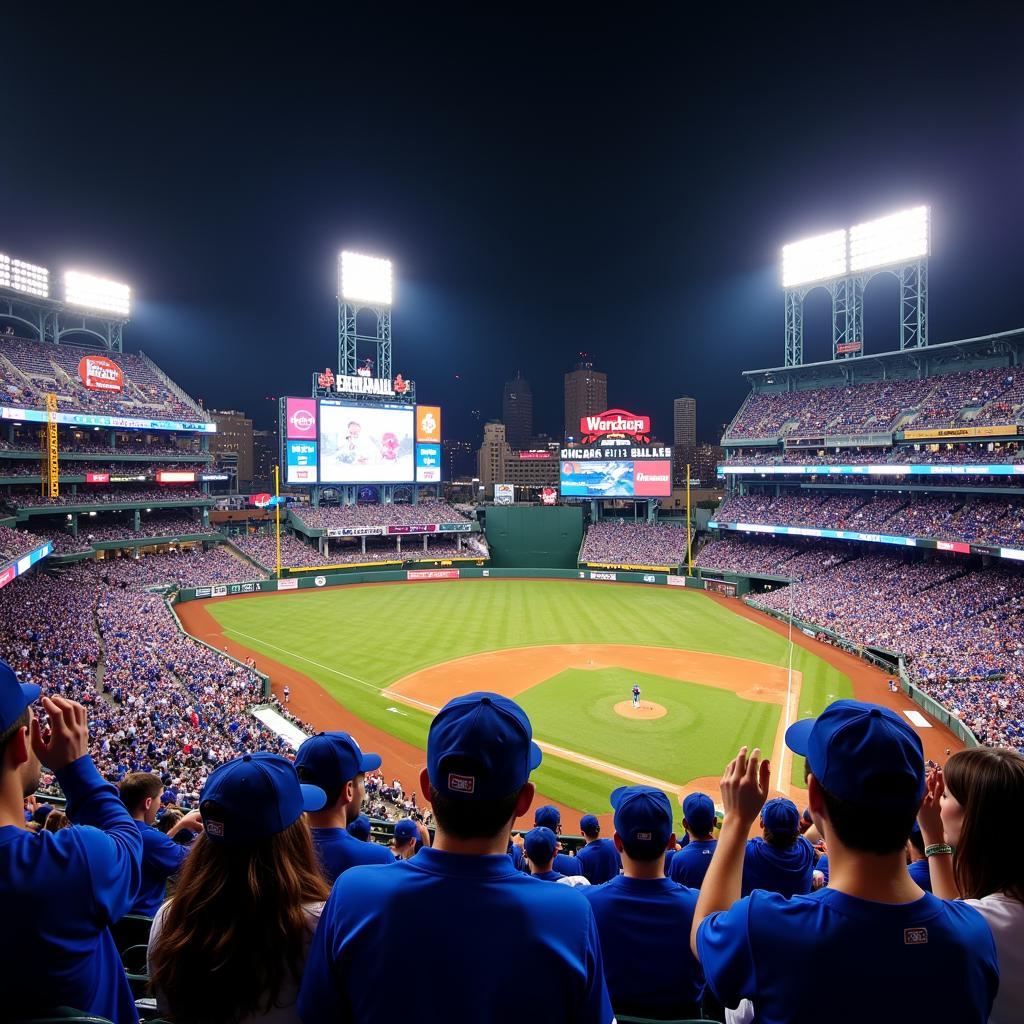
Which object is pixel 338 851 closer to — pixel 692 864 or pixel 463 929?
pixel 463 929

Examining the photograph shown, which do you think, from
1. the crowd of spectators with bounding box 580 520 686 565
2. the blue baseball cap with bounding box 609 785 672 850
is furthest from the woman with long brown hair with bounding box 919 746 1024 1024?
the crowd of spectators with bounding box 580 520 686 565

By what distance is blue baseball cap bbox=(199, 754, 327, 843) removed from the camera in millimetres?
2527

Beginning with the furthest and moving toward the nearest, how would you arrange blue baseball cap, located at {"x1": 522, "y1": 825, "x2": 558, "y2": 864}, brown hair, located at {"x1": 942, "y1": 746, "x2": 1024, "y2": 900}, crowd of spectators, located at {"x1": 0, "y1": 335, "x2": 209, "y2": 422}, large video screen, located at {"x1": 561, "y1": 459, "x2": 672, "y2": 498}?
large video screen, located at {"x1": 561, "y1": 459, "x2": 672, "y2": 498}, crowd of spectators, located at {"x1": 0, "y1": 335, "x2": 209, "y2": 422}, blue baseball cap, located at {"x1": 522, "y1": 825, "x2": 558, "y2": 864}, brown hair, located at {"x1": 942, "y1": 746, "x2": 1024, "y2": 900}

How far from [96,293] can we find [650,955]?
6921 cm

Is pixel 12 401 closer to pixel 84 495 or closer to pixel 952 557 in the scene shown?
pixel 84 495

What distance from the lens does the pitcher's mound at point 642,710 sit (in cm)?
2555

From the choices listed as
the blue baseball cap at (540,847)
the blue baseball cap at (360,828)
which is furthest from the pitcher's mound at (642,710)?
the blue baseball cap at (360,828)

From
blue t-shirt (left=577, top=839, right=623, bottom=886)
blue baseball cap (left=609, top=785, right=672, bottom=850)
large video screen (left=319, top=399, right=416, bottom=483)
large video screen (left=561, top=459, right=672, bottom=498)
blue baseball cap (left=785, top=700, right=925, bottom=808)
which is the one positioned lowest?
blue t-shirt (left=577, top=839, right=623, bottom=886)

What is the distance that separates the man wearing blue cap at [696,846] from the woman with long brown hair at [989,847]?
78.4 inches

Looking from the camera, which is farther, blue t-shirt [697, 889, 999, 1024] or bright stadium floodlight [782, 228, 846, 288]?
bright stadium floodlight [782, 228, 846, 288]

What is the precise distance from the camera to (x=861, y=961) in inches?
85.2

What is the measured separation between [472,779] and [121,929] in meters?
4.09

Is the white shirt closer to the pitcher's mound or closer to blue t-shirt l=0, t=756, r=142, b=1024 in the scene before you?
blue t-shirt l=0, t=756, r=142, b=1024

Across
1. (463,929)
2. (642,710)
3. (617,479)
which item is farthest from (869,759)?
(617,479)
